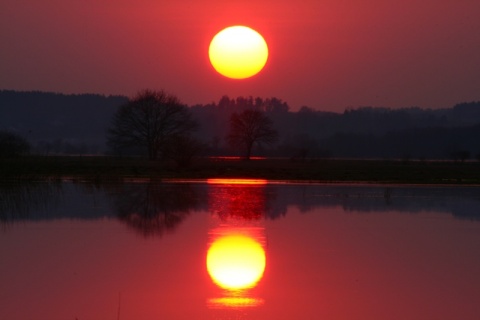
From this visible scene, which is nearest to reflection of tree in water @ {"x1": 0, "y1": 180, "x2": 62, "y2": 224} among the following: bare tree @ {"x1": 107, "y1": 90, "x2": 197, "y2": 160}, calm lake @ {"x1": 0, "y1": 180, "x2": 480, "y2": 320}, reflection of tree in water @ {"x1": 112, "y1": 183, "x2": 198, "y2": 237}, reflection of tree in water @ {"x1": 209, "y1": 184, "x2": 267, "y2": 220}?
calm lake @ {"x1": 0, "y1": 180, "x2": 480, "y2": 320}

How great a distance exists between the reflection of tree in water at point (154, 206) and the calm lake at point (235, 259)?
0.06m

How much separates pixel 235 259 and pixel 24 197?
15.7 metres

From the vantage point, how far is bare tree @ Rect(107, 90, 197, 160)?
80.9m

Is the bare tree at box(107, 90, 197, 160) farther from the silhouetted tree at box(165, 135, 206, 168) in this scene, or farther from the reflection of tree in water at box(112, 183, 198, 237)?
the reflection of tree in water at box(112, 183, 198, 237)

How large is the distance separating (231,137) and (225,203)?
63.7 m

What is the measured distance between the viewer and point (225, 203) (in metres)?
27.8

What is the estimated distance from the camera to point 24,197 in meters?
29.4

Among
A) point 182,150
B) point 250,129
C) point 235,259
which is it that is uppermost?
point 250,129

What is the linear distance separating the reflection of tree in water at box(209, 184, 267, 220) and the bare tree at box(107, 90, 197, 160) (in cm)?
4334

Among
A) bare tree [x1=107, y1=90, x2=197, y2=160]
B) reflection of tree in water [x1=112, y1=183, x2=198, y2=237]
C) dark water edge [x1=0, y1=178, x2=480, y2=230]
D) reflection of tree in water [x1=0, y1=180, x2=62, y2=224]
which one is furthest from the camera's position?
bare tree [x1=107, y1=90, x2=197, y2=160]

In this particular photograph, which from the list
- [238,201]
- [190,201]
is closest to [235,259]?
[190,201]

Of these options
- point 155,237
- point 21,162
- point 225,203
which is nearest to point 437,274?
point 155,237

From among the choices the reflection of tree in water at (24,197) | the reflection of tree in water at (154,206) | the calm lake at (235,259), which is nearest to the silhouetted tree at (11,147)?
the reflection of tree in water at (24,197)

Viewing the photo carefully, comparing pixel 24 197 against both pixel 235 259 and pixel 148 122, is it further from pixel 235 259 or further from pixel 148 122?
pixel 148 122
